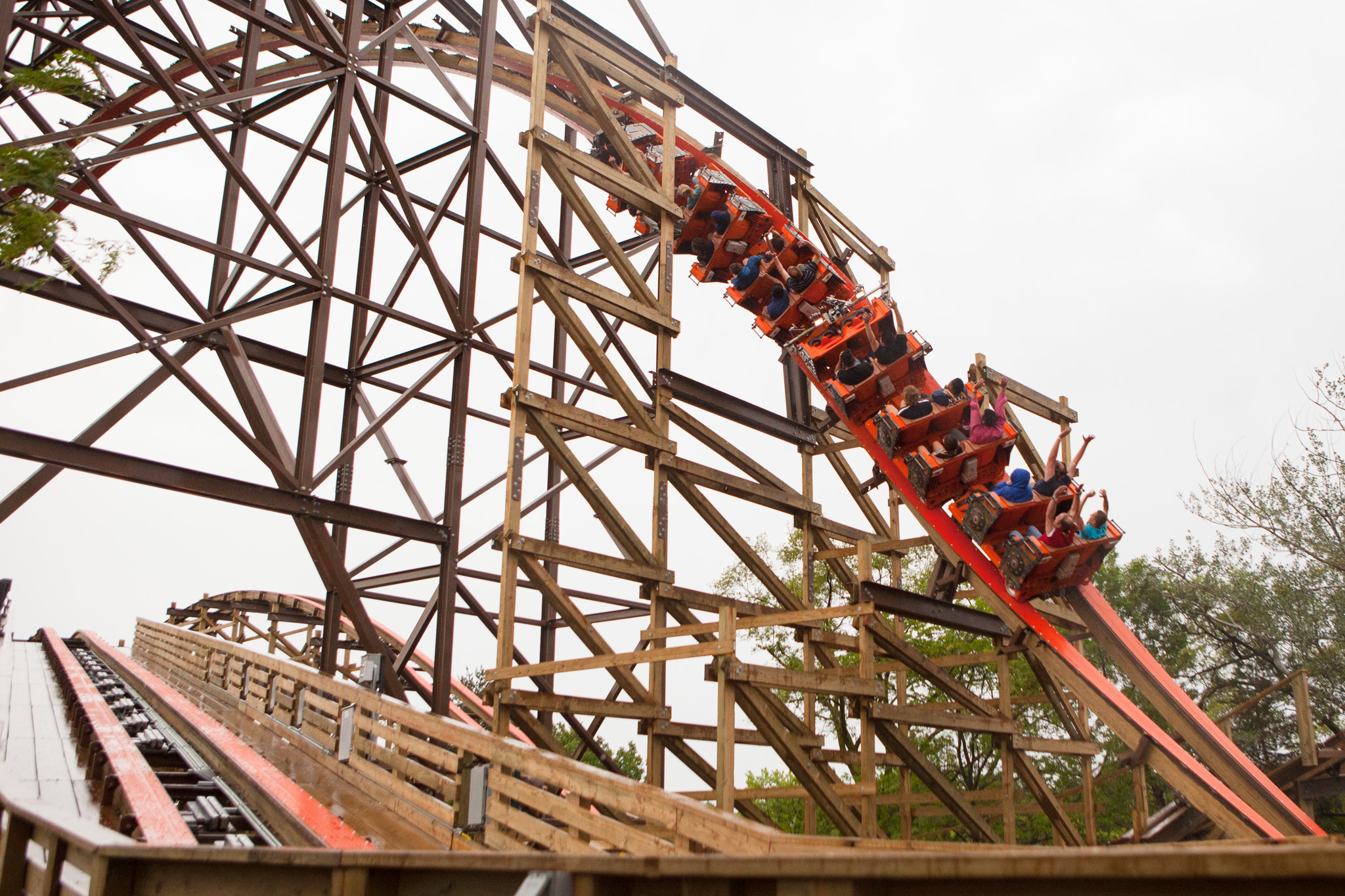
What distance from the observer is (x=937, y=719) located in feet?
31.9

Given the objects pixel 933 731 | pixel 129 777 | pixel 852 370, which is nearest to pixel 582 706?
pixel 129 777

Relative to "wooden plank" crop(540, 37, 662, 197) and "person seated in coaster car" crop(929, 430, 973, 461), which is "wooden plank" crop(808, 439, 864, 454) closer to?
"person seated in coaster car" crop(929, 430, 973, 461)

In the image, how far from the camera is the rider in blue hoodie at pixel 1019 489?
10.6 meters

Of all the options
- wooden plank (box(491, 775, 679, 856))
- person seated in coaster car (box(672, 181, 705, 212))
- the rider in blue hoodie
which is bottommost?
wooden plank (box(491, 775, 679, 856))

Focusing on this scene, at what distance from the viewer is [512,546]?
9.00 meters

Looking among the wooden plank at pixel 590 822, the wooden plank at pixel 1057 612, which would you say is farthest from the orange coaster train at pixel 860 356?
the wooden plank at pixel 590 822

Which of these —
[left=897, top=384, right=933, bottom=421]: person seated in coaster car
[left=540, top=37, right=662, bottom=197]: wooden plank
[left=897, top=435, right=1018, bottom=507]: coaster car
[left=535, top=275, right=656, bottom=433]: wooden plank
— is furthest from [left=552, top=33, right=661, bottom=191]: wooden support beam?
[left=897, top=435, right=1018, bottom=507]: coaster car

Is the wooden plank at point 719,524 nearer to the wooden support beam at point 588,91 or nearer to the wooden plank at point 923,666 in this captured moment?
the wooden plank at point 923,666

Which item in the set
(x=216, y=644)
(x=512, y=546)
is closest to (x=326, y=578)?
(x=512, y=546)

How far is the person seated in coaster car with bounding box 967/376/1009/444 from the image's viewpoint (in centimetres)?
1126

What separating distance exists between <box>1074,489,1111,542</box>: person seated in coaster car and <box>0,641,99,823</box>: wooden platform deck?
8.33 m

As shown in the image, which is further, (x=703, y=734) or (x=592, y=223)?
(x=592, y=223)

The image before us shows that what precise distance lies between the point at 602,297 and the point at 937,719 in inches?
193

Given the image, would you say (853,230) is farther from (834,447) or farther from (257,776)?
(257,776)
